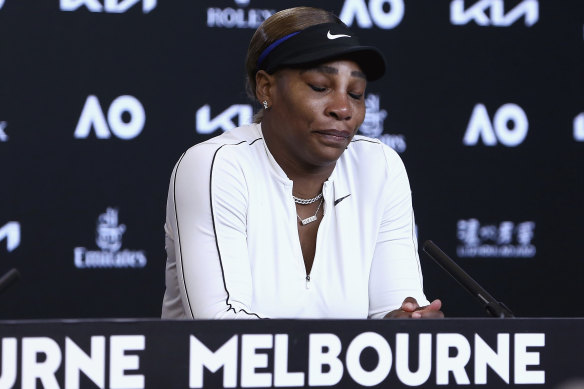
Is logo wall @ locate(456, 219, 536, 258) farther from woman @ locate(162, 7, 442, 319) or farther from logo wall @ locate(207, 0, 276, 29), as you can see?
woman @ locate(162, 7, 442, 319)

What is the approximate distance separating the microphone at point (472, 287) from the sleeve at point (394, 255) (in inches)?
12.6

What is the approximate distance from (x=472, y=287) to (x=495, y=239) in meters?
1.82

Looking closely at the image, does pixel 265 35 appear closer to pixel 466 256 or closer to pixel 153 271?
pixel 153 271

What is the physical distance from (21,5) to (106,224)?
2.28 ft

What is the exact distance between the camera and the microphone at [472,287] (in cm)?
116

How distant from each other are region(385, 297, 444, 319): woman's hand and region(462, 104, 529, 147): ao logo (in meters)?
1.47

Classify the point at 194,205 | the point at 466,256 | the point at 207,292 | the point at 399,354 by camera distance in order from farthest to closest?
1. the point at 466,256
2. the point at 194,205
3. the point at 207,292
4. the point at 399,354

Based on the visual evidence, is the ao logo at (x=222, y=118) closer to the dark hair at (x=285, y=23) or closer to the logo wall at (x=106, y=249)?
the logo wall at (x=106, y=249)

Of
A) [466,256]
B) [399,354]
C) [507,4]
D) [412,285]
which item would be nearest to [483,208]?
[466,256]

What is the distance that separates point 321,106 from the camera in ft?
5.32

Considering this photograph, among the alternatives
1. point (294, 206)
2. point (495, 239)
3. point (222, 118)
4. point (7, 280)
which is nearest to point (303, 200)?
point (294, 206)

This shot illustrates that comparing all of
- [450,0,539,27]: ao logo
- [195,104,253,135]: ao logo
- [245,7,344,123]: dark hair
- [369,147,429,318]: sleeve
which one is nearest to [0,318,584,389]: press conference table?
[369,147,429,318]: sleeve

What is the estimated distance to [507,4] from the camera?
3.01 m

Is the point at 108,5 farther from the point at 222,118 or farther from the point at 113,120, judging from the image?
the point at 222,118
